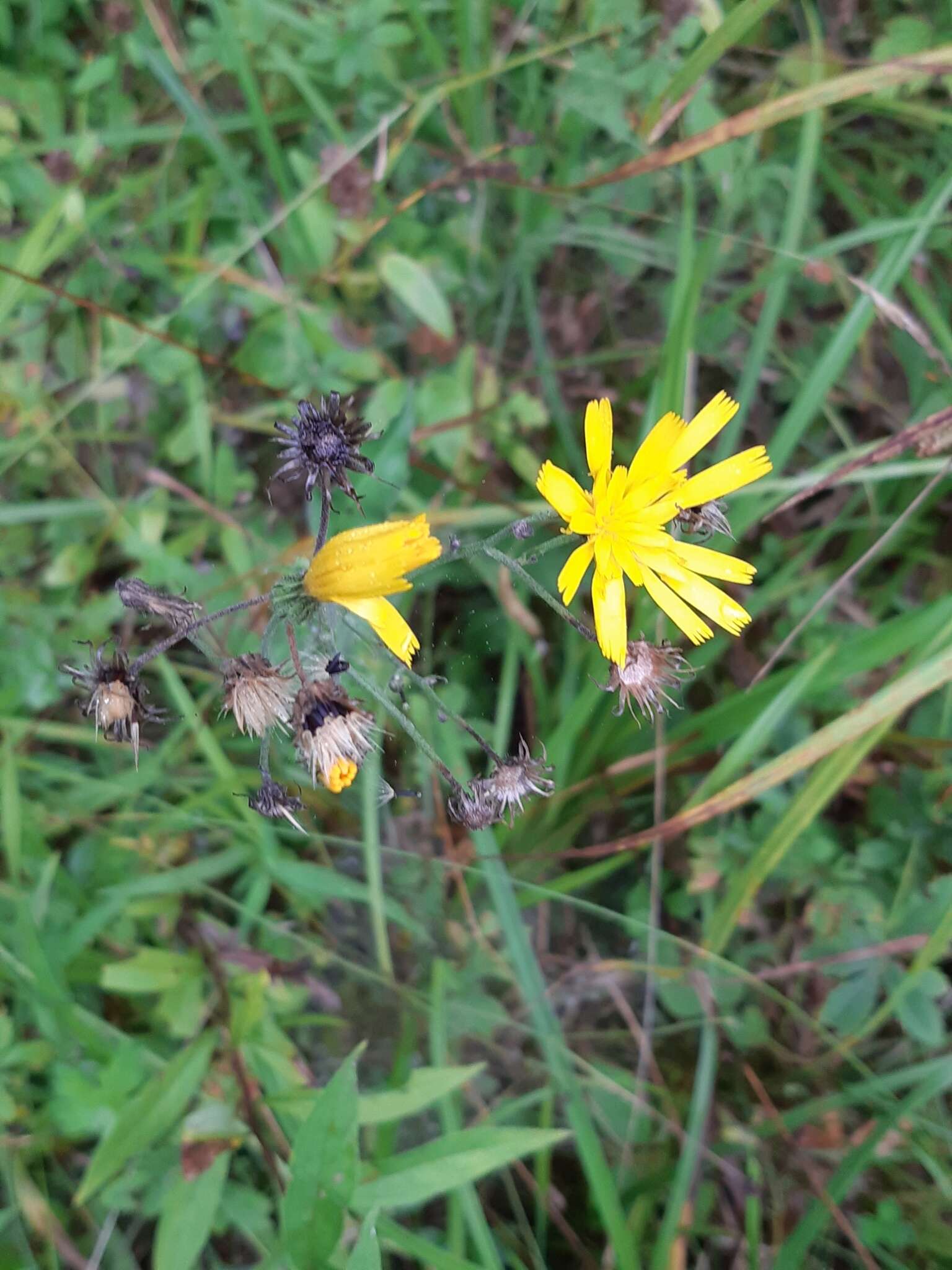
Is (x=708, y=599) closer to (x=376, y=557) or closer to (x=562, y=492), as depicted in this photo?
(x=562, y=492)

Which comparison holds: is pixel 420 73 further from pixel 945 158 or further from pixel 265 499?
pixel 945 158

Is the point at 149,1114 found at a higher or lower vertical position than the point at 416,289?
lower

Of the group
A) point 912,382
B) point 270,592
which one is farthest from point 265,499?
point 912,382

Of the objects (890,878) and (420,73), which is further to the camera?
(420,73)

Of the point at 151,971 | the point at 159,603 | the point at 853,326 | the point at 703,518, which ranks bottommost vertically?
the point at 151,971

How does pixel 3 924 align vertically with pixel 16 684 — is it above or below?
below

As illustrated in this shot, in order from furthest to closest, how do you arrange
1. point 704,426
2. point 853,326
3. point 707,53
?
point 853,326 < point 707,53 < point 704,426

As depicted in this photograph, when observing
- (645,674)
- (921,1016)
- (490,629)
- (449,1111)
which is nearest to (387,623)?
(645,674)

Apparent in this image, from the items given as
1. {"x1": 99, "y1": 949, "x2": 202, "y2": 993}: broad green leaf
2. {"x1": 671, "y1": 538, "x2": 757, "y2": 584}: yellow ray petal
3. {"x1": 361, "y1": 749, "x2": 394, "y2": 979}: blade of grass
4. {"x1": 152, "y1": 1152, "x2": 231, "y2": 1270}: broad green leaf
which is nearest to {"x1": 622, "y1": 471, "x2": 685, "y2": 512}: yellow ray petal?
{"x1": 671, "y1": 538, "x2": 757, "y2": 584}: yellow ray petal
